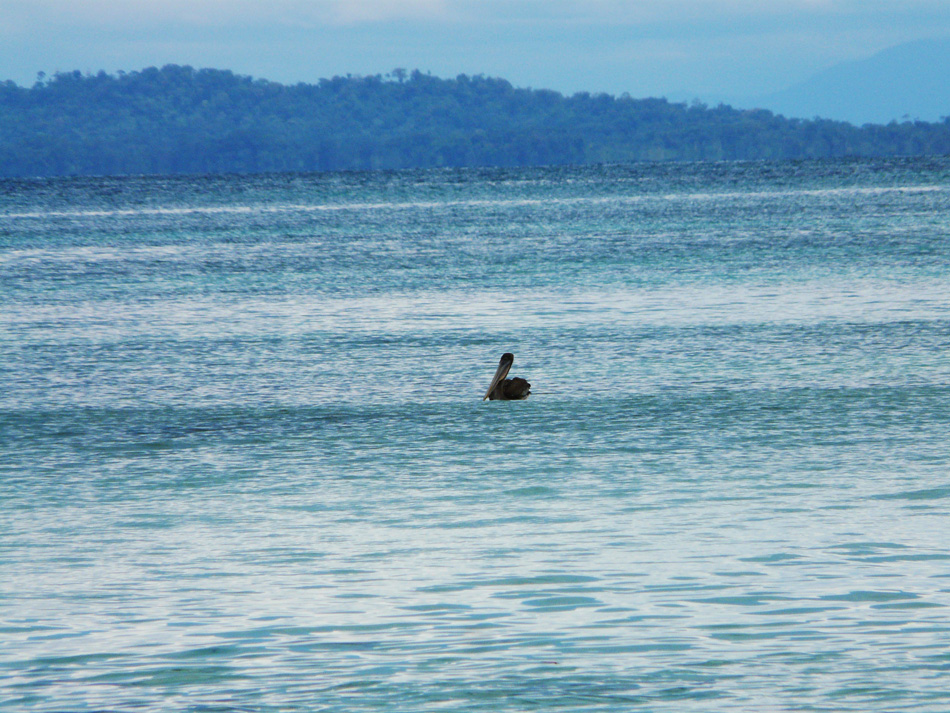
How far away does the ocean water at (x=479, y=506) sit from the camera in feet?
21.3

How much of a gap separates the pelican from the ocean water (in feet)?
0.44

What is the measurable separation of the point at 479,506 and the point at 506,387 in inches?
181

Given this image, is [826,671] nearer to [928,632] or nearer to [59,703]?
[928,632]

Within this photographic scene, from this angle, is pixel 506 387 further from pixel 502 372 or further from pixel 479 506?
pixel 479 506

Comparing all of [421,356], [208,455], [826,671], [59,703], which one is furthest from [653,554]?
[421,356]

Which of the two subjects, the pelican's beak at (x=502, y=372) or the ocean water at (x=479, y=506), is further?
the pelican's beak at (x=502, y=372)

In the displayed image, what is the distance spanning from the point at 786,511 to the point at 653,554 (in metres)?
1.40

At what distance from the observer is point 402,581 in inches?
311

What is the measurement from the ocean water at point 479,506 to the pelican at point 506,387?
0.13 metres

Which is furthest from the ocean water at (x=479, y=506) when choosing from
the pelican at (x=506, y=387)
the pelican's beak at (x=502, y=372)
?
the pelican's beak at (x=502, y=372)

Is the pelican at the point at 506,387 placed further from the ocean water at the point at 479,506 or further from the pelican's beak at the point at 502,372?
the ocean water at the point at 479,506

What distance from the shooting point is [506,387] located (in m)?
14.3

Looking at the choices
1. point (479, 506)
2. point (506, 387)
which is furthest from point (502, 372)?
point (479, 506)

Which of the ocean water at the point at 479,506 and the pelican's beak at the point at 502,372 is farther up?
the pelican's beak at the point at 502,372
